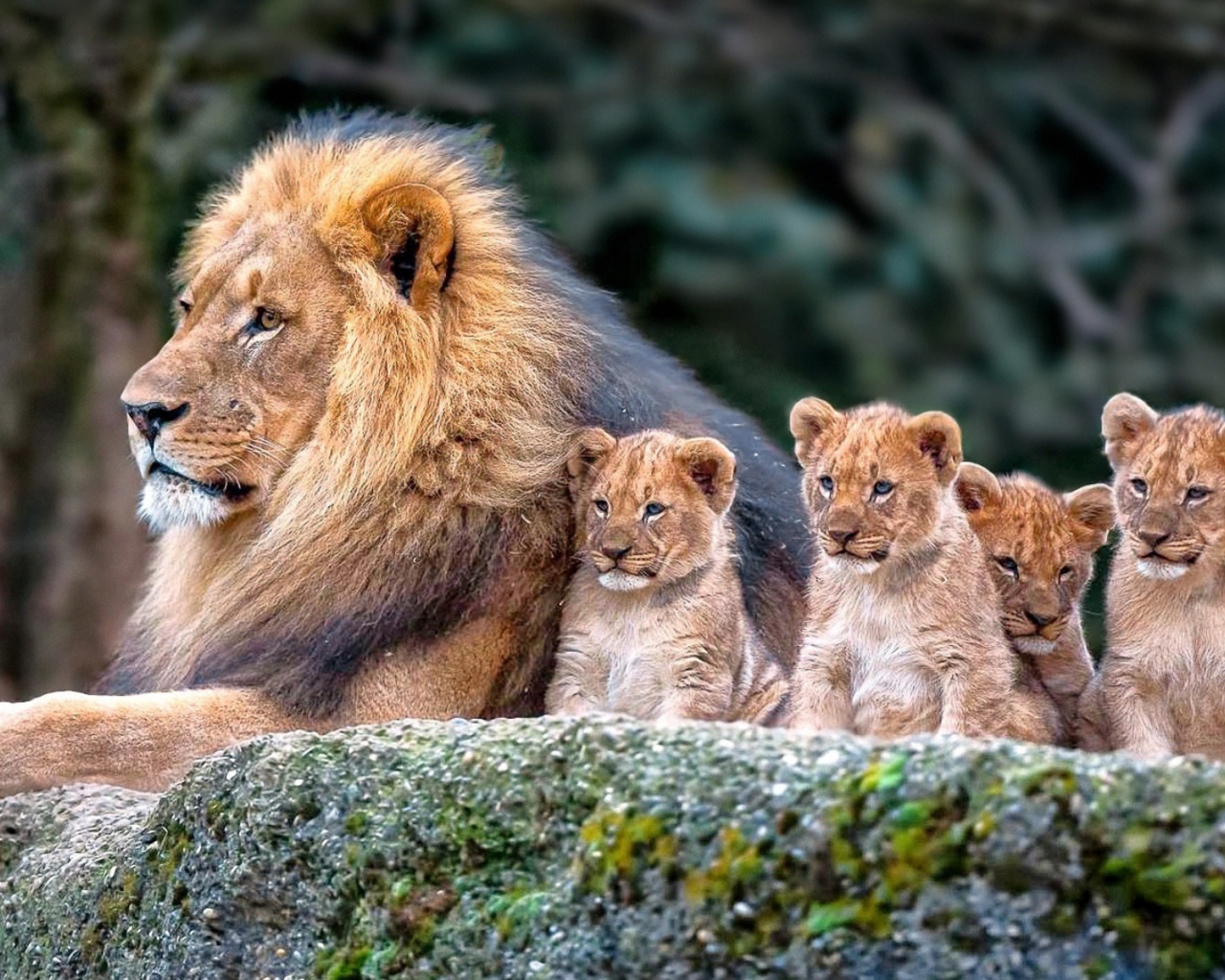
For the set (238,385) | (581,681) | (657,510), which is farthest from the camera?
(238,385)

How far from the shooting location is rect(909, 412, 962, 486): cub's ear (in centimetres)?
423

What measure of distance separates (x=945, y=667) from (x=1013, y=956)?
1.21 meters

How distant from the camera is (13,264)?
8914 mm

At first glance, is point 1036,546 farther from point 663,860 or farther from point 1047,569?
point 663,860

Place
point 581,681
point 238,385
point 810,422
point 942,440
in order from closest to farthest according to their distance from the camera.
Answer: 1. point 942,440
2. point 810,422
3. point 581,681
4. point 238,385

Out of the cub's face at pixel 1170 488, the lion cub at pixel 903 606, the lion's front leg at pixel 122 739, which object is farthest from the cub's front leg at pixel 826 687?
the lion's front leg at pixel 122 739

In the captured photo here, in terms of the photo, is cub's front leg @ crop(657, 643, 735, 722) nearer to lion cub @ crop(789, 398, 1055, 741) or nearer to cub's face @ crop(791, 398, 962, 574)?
lion cub @ crop(789, 398, 1055, 741)

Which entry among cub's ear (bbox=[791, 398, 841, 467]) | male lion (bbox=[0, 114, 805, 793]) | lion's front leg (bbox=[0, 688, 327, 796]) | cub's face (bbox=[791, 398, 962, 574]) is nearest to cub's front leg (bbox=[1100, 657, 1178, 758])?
cub's face (bbox=[791, 398, 962, 574])

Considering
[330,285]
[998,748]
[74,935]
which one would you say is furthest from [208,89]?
[998,748]

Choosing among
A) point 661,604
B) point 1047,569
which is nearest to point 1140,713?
point 1047,569

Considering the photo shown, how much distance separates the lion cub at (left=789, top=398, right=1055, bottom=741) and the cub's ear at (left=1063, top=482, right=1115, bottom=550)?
1.00 feet

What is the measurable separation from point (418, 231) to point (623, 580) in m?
1.01

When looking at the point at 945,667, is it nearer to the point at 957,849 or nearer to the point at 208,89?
the point at 957,849

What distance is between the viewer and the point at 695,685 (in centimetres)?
444
